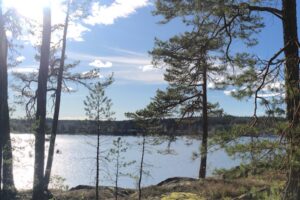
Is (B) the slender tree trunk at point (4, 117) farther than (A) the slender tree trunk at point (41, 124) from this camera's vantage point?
Yes

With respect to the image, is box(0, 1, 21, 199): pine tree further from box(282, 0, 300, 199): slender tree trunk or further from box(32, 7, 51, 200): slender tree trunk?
box(282, 0, 300, 199): slender tree trunk

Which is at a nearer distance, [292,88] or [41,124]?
[292,88]

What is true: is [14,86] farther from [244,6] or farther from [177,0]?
[244,6]

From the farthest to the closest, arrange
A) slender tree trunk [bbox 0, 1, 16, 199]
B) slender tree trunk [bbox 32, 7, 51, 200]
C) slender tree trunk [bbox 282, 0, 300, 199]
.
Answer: slender tree trunk [bbox 0, 1, 16, 199]
slender tree trunk [bbox 32, 7, 51, 200]
slender tree trunk [bbox 282, 0, 300, 199]

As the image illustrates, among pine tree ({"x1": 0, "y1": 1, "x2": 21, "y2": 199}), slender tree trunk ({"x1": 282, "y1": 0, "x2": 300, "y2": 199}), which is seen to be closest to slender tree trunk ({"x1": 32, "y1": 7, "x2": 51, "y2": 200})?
pine tree ({"x1": 0, "y1": 1, "x2": 21, "y2": 199})

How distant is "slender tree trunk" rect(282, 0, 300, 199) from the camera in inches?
251

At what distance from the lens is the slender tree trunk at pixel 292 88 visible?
6.39 m

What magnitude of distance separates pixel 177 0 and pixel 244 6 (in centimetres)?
167

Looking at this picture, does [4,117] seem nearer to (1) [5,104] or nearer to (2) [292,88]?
(1) [5,104]

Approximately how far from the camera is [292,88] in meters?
6.76

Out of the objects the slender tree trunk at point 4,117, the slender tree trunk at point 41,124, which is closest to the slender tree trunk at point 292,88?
the slender tree trunk at point 41,124

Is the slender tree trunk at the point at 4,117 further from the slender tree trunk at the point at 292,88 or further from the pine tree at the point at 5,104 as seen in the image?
the slender tree trunk at the point at 292,88

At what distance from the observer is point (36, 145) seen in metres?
15.5

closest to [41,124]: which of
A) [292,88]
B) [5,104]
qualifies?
[5,104]
